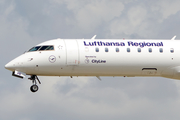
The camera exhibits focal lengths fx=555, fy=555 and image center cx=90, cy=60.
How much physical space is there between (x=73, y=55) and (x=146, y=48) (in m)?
8.59

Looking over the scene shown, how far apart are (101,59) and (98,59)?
34cm

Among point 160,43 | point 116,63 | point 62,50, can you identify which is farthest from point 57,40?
point 160,43

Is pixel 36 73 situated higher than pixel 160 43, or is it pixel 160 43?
pixel 160 43

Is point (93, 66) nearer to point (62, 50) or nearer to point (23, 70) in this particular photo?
point (62, 50)

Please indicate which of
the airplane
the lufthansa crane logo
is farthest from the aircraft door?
the lufthansa crane logo

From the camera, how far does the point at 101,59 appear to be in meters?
61.8

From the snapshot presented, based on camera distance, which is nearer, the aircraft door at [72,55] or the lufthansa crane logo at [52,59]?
the lufthansa crane logo at [52,59]

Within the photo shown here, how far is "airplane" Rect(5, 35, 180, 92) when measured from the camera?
6122cm

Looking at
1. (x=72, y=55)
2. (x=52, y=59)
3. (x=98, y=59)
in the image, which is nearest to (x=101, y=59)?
(x=98, y=59)

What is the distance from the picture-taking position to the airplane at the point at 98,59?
61.2m

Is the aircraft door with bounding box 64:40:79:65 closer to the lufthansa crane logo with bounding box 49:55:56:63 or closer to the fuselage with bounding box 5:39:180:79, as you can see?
the fuselage with bounding box 5:39:180:79

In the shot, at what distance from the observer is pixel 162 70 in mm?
63906

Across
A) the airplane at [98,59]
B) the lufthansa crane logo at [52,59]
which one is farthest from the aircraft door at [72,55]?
the lufthansa crane logo at [52,59]

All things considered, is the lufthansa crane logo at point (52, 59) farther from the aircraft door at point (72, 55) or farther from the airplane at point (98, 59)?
the aircraft door at point (72, 55)
